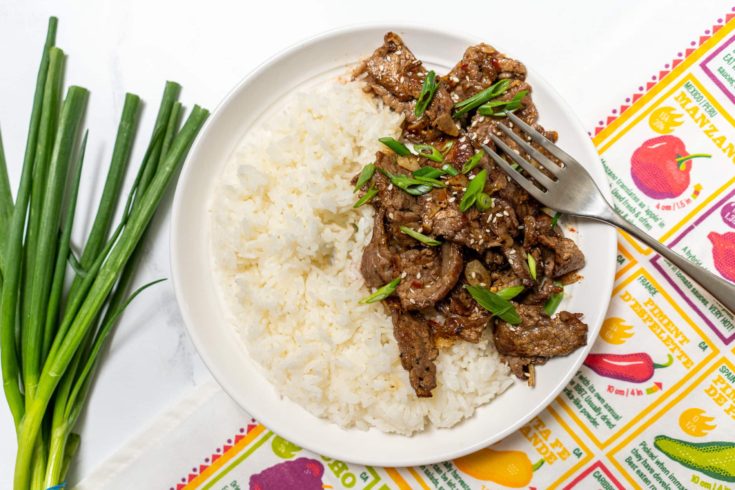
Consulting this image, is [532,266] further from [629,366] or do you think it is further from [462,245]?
[629,366]

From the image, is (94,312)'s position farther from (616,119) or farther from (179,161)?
(616,119)

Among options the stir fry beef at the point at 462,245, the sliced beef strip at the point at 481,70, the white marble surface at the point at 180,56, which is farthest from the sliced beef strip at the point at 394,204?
the white marble surface at the point at 180,56

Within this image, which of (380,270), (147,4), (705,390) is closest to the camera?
(380,270)

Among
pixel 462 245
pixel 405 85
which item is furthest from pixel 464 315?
pixel 405 85

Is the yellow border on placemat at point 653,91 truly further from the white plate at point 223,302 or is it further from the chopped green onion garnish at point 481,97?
the chopped green onion garnish at point 481,97

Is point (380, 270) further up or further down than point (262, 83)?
further down

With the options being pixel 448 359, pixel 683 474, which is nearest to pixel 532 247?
pixel 448 359

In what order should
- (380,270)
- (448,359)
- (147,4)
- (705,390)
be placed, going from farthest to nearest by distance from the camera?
1. (147,4)
2. (705,390)
3. (448,359)
4. (380,270)

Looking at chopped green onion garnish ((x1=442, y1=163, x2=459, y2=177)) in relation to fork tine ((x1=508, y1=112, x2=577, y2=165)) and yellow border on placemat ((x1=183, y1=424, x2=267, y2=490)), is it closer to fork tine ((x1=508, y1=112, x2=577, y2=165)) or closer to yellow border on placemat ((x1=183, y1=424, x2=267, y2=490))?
fork tine ((x1=508, y1=112, x2=577, y2=165))
